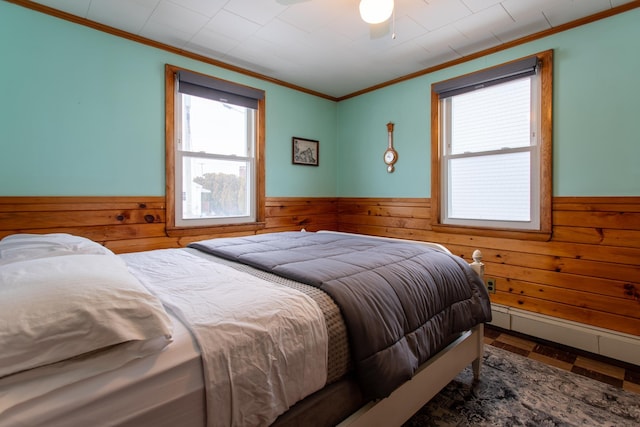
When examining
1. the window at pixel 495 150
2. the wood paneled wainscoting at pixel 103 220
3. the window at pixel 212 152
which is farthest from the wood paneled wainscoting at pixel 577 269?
the wood paneled wainscoting at pixel 103 220

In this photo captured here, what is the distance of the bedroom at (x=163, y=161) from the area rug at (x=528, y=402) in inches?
20.0

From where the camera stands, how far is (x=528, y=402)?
1792mm

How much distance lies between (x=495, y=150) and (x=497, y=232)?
73 cm

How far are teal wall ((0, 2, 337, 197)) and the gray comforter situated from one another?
1.03 m

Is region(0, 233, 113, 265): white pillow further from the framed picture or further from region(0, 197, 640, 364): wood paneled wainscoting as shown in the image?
Answer: the framed picture

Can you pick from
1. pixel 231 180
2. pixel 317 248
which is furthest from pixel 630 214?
pixel 231 180

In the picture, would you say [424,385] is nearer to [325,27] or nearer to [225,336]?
[225,336]

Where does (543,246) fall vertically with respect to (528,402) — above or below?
above

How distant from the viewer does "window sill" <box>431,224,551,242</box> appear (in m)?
2.53

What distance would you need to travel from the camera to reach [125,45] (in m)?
2.50

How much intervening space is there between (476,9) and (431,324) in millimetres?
2139

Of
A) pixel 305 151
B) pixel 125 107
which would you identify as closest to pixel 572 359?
pixel 305 151

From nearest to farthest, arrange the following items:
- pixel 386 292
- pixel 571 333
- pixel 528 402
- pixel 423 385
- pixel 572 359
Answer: pixel 386 292, pixel 423 385, pixel 528 402, pixel 572 359, pixel 571 333

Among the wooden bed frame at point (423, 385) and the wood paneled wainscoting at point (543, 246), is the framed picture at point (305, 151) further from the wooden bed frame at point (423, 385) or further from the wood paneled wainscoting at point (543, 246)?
the wooden bed frame at point (423, 385)
